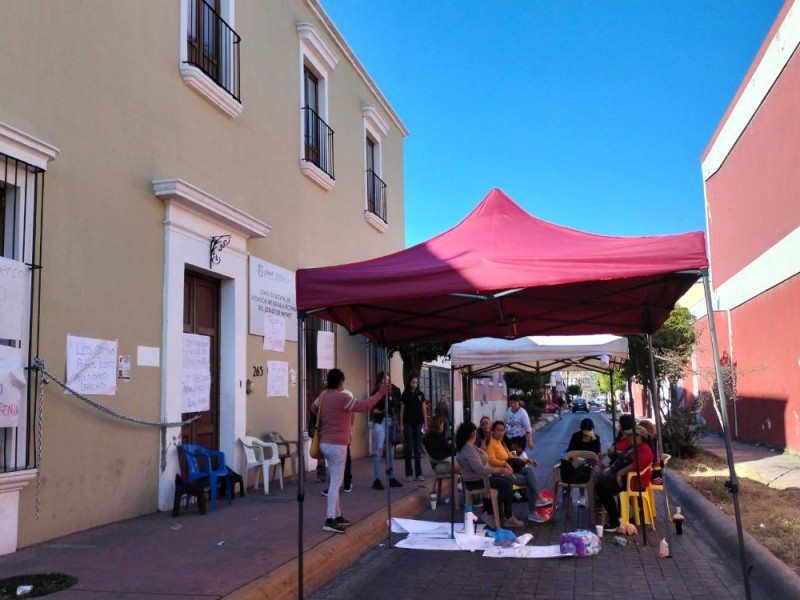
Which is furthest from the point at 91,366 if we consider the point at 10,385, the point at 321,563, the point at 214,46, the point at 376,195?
the point at 376,195

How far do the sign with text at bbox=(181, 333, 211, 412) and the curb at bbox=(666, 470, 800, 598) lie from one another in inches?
240

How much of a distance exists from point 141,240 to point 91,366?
163 cm

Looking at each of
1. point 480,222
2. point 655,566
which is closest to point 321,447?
point 480,222

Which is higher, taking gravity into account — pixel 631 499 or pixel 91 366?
pixel 91 366

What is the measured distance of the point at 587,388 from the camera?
14438cm

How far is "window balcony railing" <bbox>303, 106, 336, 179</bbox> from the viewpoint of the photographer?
13633 mm

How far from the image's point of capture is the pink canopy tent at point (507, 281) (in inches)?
209

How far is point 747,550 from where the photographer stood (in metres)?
6.30

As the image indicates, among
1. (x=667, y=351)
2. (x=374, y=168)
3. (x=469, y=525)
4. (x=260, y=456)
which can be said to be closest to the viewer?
(x=469, y=525)

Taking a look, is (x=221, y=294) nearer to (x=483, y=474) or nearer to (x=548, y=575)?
(x=483, y=474)

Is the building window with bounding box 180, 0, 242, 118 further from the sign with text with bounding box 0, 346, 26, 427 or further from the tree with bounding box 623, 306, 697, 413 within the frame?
the tree with bounding box 623, 306, 697, 413

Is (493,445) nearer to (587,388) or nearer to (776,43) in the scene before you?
(776,43)

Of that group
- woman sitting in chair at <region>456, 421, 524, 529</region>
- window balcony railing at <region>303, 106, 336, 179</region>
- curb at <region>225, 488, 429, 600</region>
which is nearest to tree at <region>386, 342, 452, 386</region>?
window balcony railing at <region>303, 106, 336, 179</region>

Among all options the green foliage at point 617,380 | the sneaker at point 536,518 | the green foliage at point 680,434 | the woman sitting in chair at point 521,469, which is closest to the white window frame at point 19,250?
the woman sitting in chair at point 521,469
